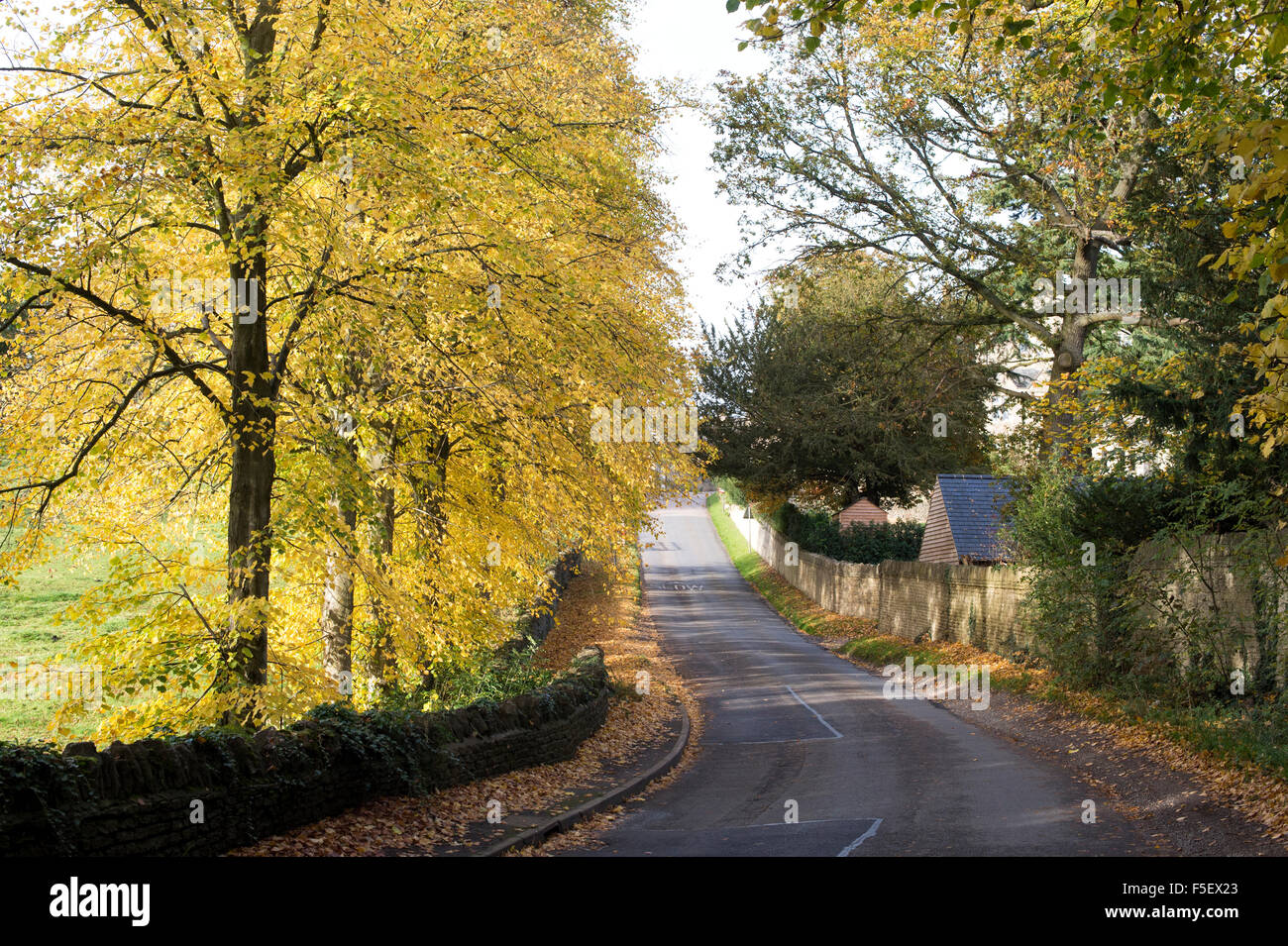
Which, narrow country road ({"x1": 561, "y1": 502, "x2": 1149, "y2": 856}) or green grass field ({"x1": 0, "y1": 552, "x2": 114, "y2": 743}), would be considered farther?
green grass field ({"x1": 0, "y1": 552, "x2": 114, "y2": 743})

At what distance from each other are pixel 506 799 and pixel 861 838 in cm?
429

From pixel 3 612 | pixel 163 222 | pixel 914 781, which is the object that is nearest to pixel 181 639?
pixel 163 222

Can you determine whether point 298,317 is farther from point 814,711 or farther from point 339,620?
point 814,711

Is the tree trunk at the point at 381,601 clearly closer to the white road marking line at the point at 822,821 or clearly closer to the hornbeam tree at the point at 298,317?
the hornbeam tree at the point at 298,317

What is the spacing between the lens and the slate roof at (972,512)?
3300 cm

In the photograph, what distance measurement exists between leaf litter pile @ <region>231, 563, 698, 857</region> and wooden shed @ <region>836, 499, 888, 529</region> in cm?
2202

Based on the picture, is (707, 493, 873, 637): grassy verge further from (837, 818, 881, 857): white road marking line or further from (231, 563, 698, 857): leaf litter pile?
(837, 818, 881, 857): white road marking line

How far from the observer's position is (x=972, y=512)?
3428 centimetres

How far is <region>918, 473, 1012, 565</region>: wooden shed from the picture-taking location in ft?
108

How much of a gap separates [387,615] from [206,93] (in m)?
6.87

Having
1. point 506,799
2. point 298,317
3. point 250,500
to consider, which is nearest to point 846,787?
point 506,799

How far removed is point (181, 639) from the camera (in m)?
11.4

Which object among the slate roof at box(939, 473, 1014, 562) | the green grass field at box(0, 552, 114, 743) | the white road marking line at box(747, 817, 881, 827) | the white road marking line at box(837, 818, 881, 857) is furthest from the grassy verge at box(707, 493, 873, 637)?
the white road marking line at box(837, 818, 881, 857)
